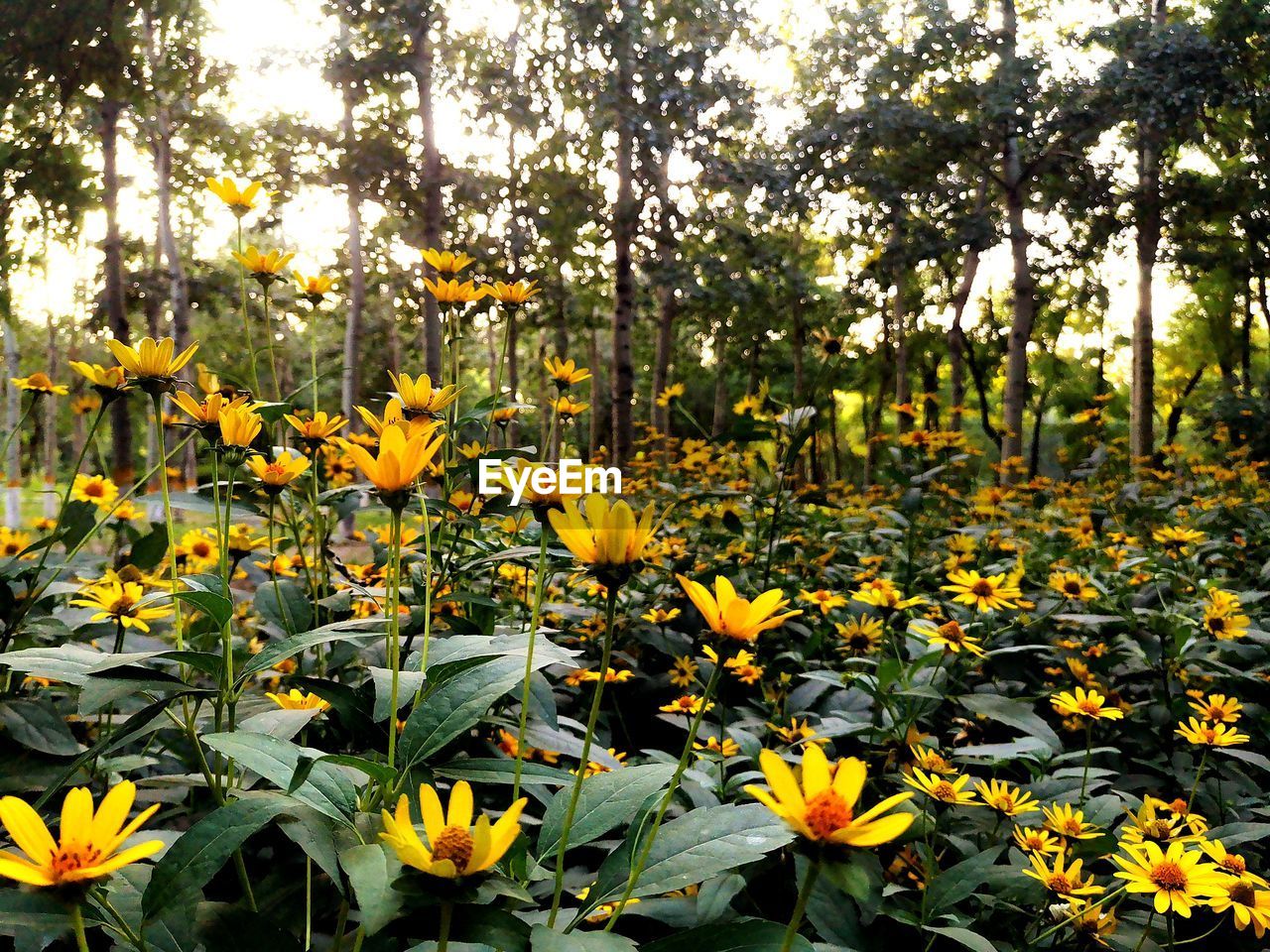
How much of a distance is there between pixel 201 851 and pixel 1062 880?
3.33 feet

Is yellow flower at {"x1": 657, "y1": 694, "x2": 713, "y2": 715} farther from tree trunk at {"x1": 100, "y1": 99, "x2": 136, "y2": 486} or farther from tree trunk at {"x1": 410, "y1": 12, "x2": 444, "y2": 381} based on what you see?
tree trunk at {"x1": 100, "y1": 99, "x2": 136, "y2": 486}

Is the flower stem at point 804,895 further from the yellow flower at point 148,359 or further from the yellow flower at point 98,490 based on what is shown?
the yellow flower at point 98,490

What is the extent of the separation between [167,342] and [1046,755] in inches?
56.9

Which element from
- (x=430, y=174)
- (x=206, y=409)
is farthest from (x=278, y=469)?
(x=430, y=174)

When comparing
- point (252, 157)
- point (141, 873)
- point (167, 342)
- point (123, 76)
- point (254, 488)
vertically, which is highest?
point (252, 157)

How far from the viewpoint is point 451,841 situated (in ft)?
1.60

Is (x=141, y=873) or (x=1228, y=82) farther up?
(x=1228, y=82)

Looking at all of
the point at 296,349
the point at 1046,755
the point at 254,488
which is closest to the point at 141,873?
the point at 254,488

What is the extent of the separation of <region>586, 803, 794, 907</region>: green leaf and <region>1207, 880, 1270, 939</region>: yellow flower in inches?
26.2

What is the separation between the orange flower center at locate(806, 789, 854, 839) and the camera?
50 cm

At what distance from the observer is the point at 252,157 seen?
8.63 meters

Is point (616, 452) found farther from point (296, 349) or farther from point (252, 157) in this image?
point (296, 349)

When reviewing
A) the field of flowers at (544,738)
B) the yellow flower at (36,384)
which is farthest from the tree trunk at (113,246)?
the yellow flower at (36,384)

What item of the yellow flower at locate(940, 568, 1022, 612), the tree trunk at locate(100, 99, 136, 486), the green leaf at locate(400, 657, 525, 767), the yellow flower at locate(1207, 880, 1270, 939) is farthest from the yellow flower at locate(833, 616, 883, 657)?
the tree trunk at locate(100, 99, 136, 486)
